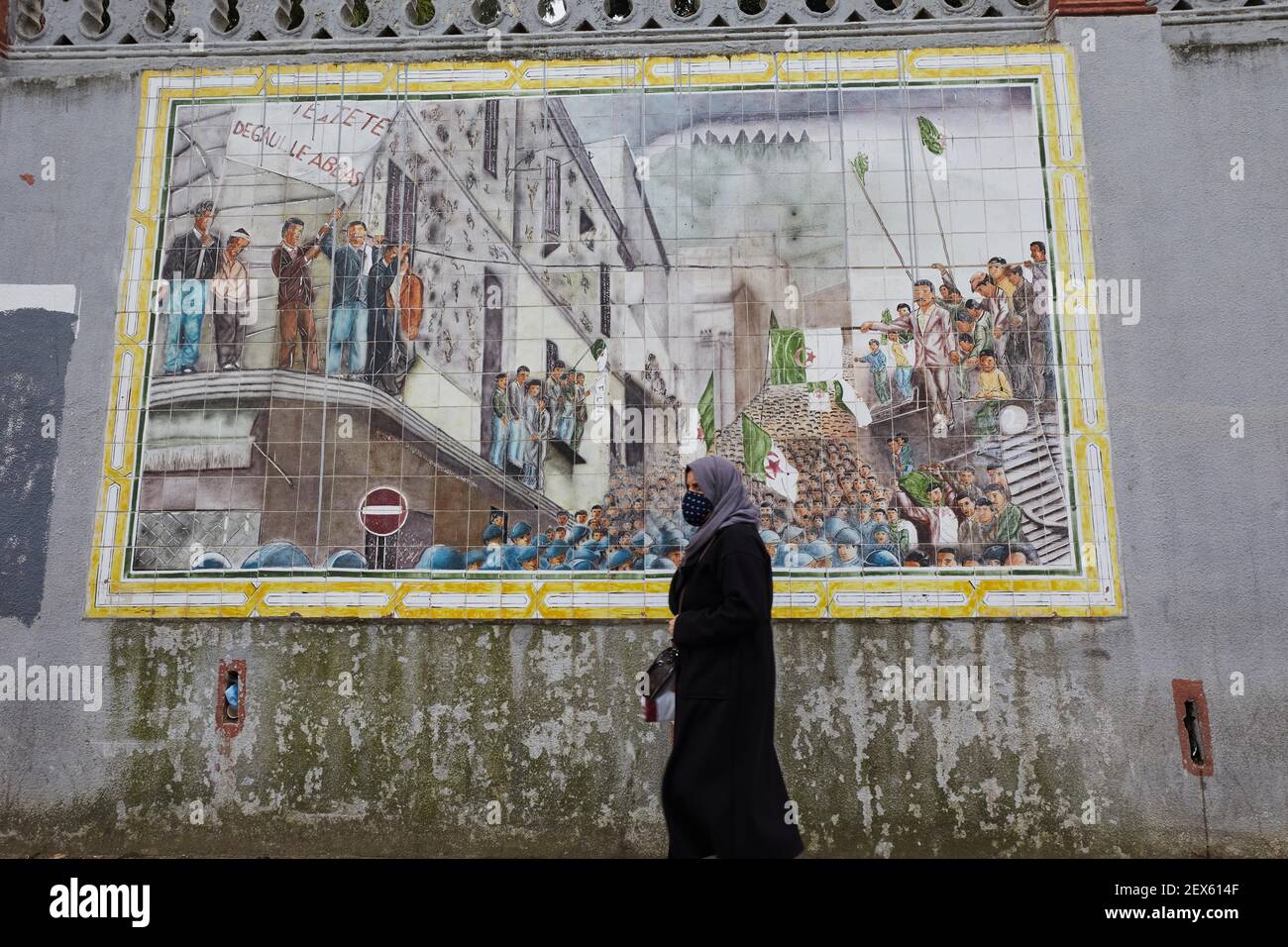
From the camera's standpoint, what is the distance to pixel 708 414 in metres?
7.28

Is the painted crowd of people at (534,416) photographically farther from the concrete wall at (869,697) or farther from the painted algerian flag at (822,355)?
the painted algerian flag at (822,355)

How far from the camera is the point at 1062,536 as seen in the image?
7.05m

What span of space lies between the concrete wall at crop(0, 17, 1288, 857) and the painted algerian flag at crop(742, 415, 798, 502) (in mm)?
890

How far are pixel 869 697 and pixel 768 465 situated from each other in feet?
5.30

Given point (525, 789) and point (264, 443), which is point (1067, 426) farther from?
point (264, 443)

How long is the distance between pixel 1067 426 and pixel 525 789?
13.8 feet

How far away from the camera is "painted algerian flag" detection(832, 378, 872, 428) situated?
7234mm

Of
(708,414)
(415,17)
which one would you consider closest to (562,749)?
(708,414)

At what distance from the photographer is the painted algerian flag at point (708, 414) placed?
7.25 m

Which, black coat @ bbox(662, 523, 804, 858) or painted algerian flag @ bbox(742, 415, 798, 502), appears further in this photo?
painted algerian flag @ bbox(742, 415, 798, 502)

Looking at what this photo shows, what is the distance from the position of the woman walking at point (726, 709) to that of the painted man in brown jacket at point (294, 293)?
3914 millimetres

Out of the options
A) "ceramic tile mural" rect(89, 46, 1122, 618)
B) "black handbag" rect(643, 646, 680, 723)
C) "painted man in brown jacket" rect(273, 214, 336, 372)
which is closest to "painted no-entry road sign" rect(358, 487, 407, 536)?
"ceramic tile mural" rect(89, 46, 1122, 618)
